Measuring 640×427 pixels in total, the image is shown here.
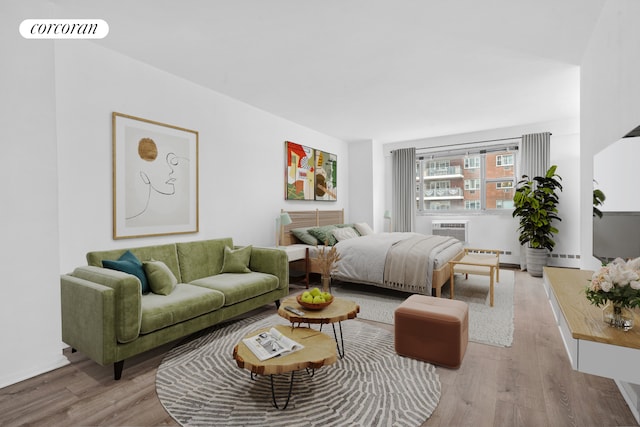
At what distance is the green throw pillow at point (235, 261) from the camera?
356cm

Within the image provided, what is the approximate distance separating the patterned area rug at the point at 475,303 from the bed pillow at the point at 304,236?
2.47 feet

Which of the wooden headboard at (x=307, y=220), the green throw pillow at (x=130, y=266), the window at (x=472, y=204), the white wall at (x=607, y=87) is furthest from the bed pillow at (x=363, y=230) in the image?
the green throw pillow at (x=130, y=266)

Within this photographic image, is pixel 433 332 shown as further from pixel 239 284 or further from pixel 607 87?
pixel 607 87

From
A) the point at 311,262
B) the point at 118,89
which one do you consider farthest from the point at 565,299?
the point at 118,89

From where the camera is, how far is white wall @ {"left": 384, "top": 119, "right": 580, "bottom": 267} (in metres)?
5.55

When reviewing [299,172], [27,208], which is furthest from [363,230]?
[27,208]

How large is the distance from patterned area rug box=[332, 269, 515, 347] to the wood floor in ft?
1.14

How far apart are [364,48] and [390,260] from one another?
246 centimetres

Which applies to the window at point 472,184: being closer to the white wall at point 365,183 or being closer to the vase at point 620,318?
the white wall at point 365,183

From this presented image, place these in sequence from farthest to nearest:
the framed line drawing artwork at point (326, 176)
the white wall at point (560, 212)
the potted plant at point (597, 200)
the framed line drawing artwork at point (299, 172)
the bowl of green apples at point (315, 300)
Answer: the framed line drawing artwork at point (326, 176)
the white wall at point (560, 212)
the framed line drawing artwork at point (299, 172)
the potted plant at point (597, 200)
the bowl of green apples at point (315, 300)

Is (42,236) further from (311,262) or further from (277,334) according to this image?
(311,262)

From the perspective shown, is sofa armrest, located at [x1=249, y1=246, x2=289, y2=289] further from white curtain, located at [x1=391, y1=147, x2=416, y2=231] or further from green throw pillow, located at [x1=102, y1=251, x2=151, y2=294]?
white curtain, located at [x1=391, y1=147, x2=416, y2=231]

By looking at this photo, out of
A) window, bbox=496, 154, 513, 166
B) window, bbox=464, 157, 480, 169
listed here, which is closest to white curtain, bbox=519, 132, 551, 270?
window, bbox=496, 154, 513, 166

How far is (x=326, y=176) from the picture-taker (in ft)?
20.5
